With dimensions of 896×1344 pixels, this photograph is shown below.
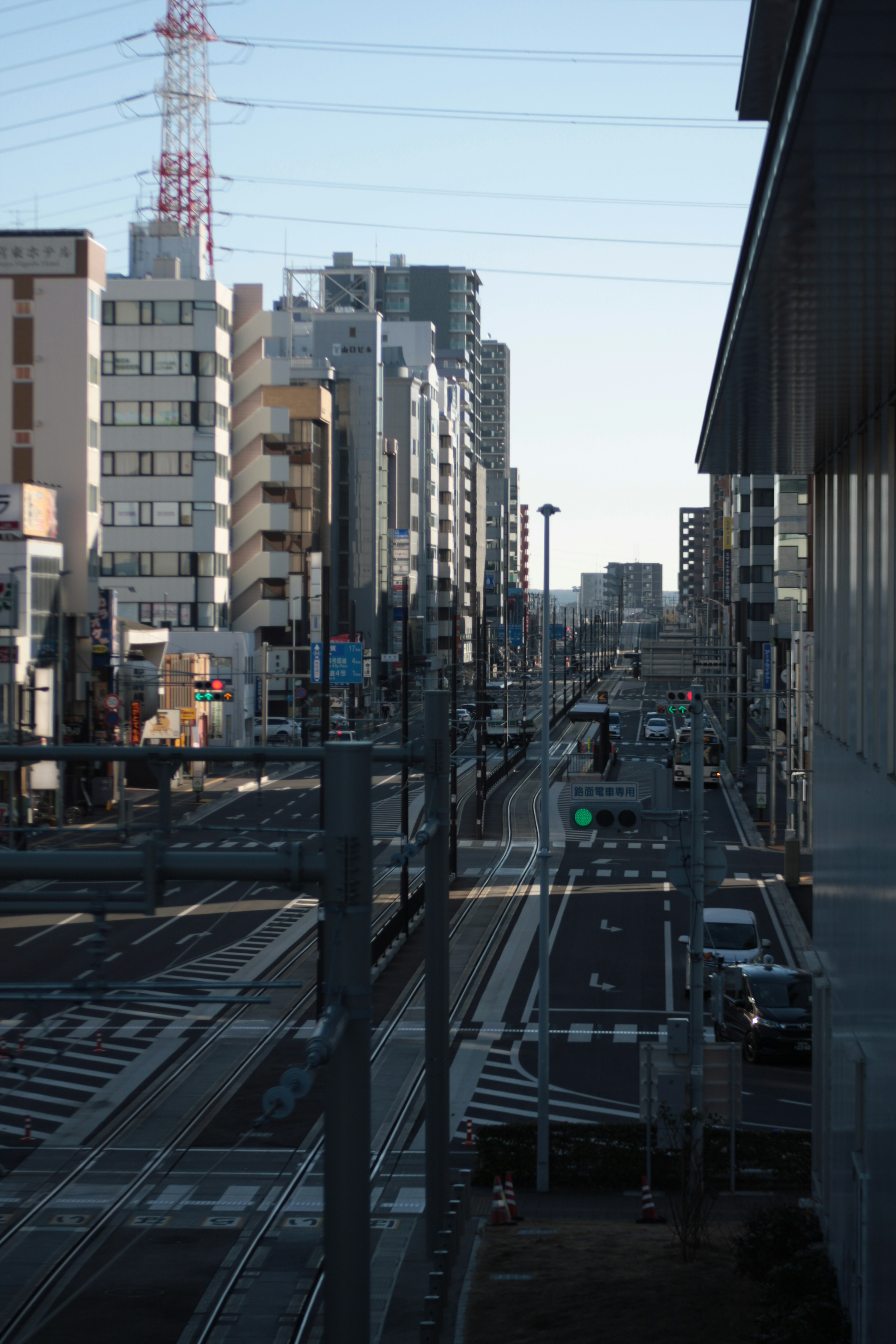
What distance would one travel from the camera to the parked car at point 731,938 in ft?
92.7

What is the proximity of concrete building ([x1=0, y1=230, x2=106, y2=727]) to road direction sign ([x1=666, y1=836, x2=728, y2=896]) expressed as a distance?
3621 cm

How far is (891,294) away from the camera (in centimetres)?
719

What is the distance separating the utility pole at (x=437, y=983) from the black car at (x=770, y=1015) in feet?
31.1

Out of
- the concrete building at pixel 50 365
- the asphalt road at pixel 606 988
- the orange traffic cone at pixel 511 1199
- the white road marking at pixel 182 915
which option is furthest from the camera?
the concrete building at pixel 50 365

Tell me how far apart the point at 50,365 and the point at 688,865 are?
39780 millimetres

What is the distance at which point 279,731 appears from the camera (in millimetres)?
68312

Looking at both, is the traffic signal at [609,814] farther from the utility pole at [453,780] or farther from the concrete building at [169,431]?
the concrete building at [169,431]

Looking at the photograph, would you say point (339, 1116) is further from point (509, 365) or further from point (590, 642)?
point (509, 365)

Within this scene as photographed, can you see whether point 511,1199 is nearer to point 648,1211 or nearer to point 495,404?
point 648,1211

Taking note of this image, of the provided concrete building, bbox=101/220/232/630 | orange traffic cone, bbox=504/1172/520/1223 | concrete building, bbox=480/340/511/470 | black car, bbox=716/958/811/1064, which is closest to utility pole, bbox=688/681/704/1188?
orange traffic cone, bbox=504/1172/520/1223

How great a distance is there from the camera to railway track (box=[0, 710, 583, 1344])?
12.3 metres

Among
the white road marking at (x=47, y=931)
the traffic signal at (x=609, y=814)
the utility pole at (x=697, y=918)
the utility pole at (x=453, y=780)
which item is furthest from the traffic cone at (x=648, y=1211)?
the utility pole at (x=453, y=780)

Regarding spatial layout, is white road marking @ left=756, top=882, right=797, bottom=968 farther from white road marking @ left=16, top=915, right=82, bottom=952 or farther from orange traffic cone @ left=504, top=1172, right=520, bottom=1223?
white road marking @ left=16, top=915, right=82, bottom=952

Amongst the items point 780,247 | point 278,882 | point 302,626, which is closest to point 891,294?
point 780,247
